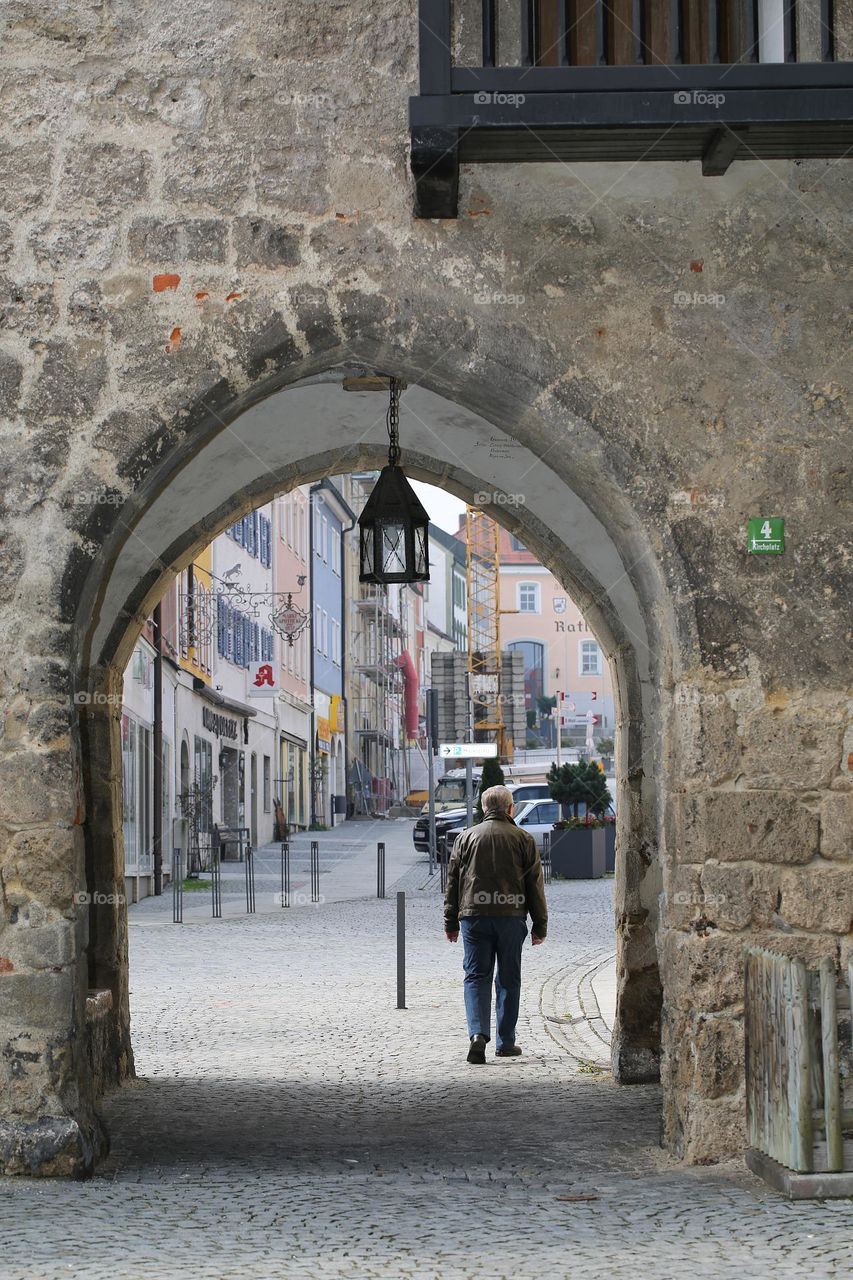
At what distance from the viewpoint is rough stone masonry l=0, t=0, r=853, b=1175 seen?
6.39m

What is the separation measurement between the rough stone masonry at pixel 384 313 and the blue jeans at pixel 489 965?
3.10 metres

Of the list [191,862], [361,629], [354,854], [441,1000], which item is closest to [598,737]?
[361,629]

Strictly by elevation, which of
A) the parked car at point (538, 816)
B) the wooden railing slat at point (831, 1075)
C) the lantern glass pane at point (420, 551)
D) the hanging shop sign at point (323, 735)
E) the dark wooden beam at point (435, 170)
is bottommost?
the parked car at point (538, 816)

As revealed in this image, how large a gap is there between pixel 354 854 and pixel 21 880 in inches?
1083

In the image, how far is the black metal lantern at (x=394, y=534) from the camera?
8336mm

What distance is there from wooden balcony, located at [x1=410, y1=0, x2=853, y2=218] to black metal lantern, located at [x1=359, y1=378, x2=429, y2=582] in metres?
2.16

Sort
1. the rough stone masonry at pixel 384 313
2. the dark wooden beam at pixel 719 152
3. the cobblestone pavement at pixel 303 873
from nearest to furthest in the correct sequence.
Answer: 1. the dark wooden beam at pixel 719 152
2. the rough stone masonry at pixel 384 313
3. the cobblestone pavement at pixel 303 873

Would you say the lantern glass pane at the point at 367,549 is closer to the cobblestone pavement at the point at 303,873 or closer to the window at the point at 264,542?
the cobblestone pavement at the point at 303,873

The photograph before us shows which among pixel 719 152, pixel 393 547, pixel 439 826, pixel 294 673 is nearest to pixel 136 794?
pixel 439 826

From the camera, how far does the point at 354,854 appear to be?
110ft

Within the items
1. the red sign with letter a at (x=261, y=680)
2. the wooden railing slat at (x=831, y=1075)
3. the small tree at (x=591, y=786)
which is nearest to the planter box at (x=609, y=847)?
the small tree at (x=591, y=786)

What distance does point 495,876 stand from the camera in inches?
385

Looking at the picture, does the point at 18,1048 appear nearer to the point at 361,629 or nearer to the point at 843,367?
the point at 843,367

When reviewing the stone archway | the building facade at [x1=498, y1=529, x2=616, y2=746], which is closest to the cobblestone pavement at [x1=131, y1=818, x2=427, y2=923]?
the stone archway
